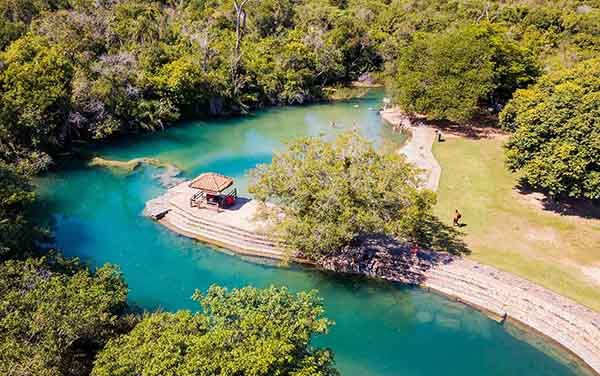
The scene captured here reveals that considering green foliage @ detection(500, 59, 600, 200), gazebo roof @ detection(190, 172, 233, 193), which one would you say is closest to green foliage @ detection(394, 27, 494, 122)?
green foliage @ detection(500, 59, 600, 200)

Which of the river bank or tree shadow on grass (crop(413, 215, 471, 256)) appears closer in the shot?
the river bank

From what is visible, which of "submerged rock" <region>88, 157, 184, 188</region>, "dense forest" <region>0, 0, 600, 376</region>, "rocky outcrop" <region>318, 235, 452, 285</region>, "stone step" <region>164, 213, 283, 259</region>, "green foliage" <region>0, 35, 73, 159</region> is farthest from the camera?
"submerged rock" <region>88, 157, 184, 188</region>

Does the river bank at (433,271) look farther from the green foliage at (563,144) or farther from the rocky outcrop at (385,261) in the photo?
the green foliage at (563,144)

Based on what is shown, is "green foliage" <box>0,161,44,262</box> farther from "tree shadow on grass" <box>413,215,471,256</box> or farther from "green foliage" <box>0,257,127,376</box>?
"tree shadow on grass" <box>413,215,471,256</box>

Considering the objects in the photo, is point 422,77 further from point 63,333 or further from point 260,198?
point 63,333

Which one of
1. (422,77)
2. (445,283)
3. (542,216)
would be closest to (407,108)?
(422,77)

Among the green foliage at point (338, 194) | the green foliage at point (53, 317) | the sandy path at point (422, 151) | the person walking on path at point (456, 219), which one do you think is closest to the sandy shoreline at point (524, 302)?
the green foliage at point (338, 194)

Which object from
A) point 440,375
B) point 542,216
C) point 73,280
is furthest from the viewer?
point 542,216
